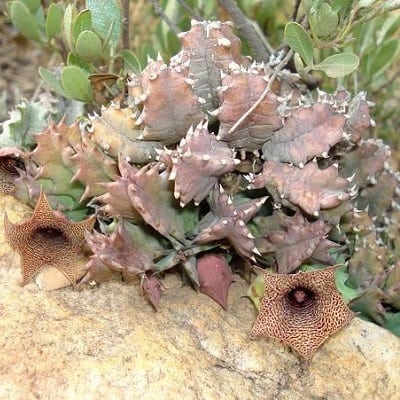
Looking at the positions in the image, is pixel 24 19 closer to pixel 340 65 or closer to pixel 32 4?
pixel 32 4

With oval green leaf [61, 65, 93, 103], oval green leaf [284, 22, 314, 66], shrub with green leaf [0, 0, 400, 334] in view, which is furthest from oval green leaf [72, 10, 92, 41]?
oval green leaf [284, 22, 314, 66]

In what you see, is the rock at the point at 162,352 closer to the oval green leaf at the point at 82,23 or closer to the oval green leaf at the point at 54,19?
the oval green leaf at the point at 82,23

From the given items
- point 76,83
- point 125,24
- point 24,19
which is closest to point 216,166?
point 76,83

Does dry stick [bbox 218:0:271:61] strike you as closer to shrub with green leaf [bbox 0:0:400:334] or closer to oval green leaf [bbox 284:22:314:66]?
shrub with green leaf [bbox 0:0:400:334]

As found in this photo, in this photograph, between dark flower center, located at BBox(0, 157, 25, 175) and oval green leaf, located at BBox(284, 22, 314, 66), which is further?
dark flower center, located at BBox(0, 157, 25, 175)

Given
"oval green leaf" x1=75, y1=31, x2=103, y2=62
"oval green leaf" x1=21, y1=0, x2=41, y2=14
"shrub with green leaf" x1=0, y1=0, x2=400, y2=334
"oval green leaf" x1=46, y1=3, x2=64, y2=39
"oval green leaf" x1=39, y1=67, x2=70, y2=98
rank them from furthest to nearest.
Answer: "oval green leaf" x1=21, y1=0, x2=41, y2=14
"oval green leaf" x1=46, y1=3, x2=64, y2=39
"oval green leaf" x1=39, y1=67, x2=70, y2=98
"oval green leaf" x1=75, y1=31, x2=103, y2=62
"shrub with green leaf" x1=0, y1=0, x2=400, y2=334

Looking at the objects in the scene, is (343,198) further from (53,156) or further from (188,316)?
(53,156)

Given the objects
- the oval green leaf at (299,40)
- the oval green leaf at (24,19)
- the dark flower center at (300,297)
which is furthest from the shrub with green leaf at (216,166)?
the oval green leaf at (24,19)

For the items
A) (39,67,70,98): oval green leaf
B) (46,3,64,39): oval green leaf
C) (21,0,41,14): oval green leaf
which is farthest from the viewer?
(21,0,41,14): oval green leaf

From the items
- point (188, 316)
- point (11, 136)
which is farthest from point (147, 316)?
point (11, 136)
